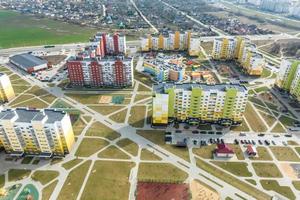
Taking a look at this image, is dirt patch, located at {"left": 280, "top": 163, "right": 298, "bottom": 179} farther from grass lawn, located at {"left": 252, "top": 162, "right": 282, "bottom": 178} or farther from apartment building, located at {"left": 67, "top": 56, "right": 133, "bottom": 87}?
apartment building, located at {"left": 67, "top": 56, "right": 133, "bottom": 87}

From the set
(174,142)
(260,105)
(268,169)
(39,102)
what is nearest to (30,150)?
(39,102)

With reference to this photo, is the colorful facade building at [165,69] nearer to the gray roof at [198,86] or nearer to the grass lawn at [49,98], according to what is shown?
the gray roof at [198,86]

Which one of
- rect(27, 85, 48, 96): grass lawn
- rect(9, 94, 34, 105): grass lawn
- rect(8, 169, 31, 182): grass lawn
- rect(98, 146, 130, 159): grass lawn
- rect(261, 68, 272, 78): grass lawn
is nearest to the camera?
rect(8, 169, 31, 182): grass lawn

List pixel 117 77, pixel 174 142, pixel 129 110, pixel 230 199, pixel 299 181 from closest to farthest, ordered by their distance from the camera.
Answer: pixel 230 199 → pixel 299 181 → pixel 174 142 → pixel 129 110 → pixel 117 77

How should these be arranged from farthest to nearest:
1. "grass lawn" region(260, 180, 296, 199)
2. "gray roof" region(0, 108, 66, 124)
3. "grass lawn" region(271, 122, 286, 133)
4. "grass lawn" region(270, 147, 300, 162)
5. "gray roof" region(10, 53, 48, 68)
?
"gray roof" region(10, 53, 48, 68) → "grass lawn" region(271, 122, 286, 133) → "grass lawn" region(270, 147, 300, 162) → "gray roof" region(0, 108, 66, 124) → "grass lawn" region(260, 180, 296, 199)

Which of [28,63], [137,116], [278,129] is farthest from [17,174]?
[278,129]

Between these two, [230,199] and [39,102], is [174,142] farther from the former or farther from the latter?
[39,102]

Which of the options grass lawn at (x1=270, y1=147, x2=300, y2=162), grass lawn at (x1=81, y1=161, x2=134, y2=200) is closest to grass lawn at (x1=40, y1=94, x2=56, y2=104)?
grass lawn at (x1=81, y1=161, x2=134, y2=200)
